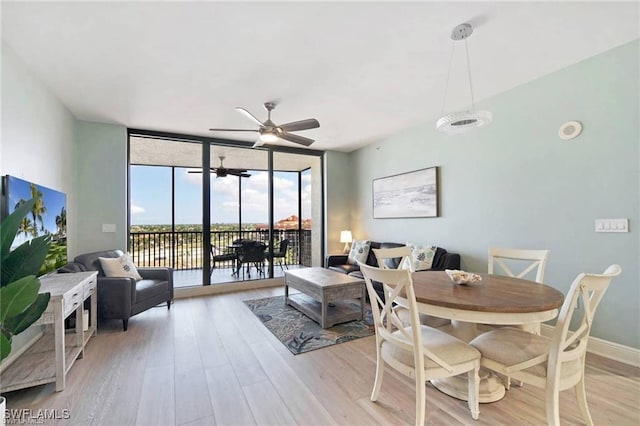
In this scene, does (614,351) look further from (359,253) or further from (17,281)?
(17,281)

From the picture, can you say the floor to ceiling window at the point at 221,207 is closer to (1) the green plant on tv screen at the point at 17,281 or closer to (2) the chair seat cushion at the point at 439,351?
(1) the green plant on tv screen at the point at 17,281

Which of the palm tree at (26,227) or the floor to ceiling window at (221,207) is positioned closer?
the palm tree at (26,227)

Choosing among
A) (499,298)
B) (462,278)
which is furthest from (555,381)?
(462,278)

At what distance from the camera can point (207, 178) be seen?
491 centimetres

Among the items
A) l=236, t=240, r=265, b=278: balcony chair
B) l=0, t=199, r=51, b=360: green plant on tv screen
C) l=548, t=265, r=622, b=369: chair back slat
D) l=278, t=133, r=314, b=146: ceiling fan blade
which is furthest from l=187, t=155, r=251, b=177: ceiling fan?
l=548, t=265, r=622, b=369: chair back slat

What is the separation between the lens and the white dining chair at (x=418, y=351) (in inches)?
62.4

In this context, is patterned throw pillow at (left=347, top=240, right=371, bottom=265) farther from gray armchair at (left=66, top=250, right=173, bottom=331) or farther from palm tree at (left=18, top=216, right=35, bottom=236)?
palm tree at (left=18, top=216, right=35, bottom=236)

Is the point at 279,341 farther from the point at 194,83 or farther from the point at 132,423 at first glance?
the point at 194,83

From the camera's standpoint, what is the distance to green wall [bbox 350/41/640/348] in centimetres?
242

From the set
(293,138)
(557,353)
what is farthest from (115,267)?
(557,353)

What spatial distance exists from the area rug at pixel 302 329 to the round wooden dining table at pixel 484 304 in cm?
110

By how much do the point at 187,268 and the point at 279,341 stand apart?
15.4 ft

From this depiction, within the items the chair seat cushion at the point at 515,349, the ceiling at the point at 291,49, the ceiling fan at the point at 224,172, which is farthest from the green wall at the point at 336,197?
the chair seat cushion at the point at 515,349

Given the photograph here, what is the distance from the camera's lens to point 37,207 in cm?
255
